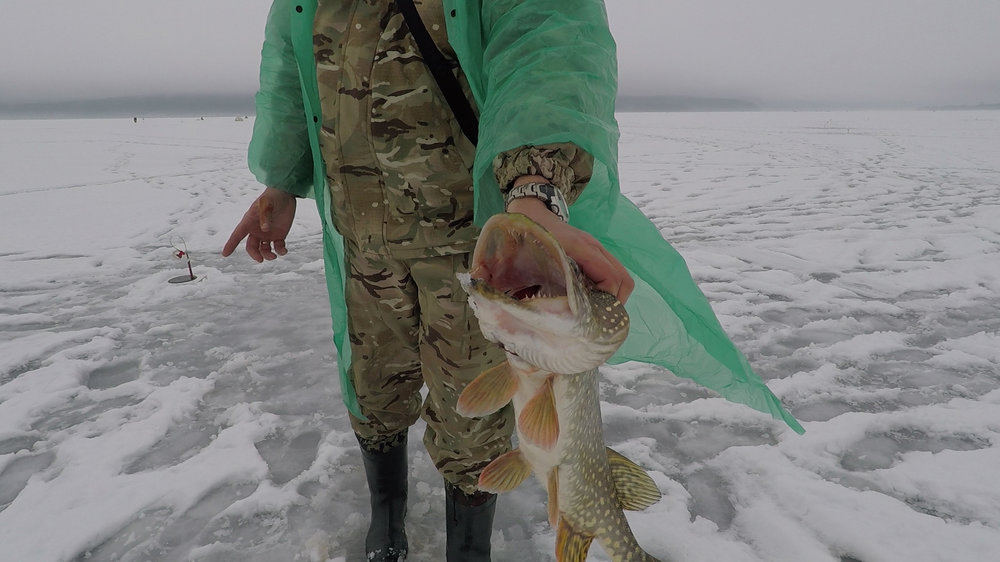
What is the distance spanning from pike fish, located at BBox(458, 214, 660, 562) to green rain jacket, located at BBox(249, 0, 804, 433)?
0.28 m

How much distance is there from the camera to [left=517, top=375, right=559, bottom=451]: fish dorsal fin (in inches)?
41.8

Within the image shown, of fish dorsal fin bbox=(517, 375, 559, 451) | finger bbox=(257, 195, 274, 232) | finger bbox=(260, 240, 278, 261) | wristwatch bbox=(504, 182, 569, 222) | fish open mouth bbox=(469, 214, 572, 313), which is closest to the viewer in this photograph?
fish open mouth bbox=(469, 214, 572, 313)

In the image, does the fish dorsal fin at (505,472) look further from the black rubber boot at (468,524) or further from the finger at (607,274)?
the finger at (607,274)

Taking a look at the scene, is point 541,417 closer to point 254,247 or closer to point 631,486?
point 631,486

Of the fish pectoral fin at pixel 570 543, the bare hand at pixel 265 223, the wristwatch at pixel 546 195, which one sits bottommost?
the fish pectoral fin at pixel 570 543

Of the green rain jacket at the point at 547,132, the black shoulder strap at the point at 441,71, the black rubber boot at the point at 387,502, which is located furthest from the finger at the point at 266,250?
the black shoulder strap at the point at 441,71

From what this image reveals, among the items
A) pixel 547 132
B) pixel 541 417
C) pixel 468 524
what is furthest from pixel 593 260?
pixel 468 524

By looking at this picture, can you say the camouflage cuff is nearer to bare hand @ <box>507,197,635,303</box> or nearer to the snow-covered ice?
bare hand @ <box>507,197,635,303</box>

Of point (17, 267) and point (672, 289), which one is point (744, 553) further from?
point (17, 267)

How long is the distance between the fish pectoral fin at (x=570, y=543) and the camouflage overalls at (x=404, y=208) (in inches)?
14.7

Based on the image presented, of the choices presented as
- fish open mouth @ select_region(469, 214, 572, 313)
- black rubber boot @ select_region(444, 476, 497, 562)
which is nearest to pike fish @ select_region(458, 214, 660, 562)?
fish open mouth @ select_region(469, 214, 572, 313)

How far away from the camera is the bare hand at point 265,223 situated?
→ 1781 millimetres

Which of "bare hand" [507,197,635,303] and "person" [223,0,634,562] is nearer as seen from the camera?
"bare hand" [507,197,635,303]

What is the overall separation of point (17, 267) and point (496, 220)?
19.3 feet
